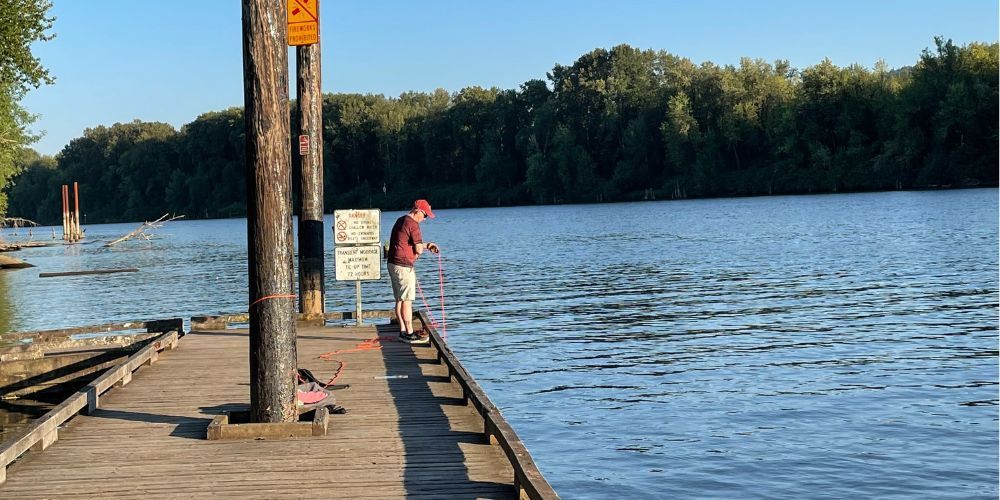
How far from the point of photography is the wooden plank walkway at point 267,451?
7086mm

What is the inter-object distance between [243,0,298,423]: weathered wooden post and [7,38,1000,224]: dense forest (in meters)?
83.4

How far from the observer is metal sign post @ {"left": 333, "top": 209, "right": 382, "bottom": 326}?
51.1 feet

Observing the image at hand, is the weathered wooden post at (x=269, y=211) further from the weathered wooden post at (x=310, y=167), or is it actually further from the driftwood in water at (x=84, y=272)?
the driftwood in water at (x=84, y=272)

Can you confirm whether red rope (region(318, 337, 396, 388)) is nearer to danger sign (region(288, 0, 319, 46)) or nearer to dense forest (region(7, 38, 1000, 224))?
danger sign (region(288, 0, 319, 46))

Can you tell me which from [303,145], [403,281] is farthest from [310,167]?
[403,281]

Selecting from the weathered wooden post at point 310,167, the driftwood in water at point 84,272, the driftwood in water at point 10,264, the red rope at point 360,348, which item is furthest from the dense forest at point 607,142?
the red rope at point 360,348

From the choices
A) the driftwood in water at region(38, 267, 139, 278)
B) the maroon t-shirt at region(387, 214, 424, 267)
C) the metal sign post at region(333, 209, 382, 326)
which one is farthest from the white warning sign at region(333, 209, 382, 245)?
the driftwood in water at region(38, 267, 139, 278)

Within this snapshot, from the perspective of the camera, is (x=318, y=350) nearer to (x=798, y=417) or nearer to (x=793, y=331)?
(x=798, y=417)

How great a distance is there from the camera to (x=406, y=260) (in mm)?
14297

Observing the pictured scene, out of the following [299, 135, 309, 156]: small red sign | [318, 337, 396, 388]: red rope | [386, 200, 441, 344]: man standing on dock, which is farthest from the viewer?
[299, 135, 309, 156]: small red sign

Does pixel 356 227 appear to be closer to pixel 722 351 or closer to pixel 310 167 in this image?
pixel 310 167

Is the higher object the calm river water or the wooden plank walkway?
the wooden plank walkway

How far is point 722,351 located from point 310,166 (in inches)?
289

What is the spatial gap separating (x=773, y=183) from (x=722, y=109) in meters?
10.2
